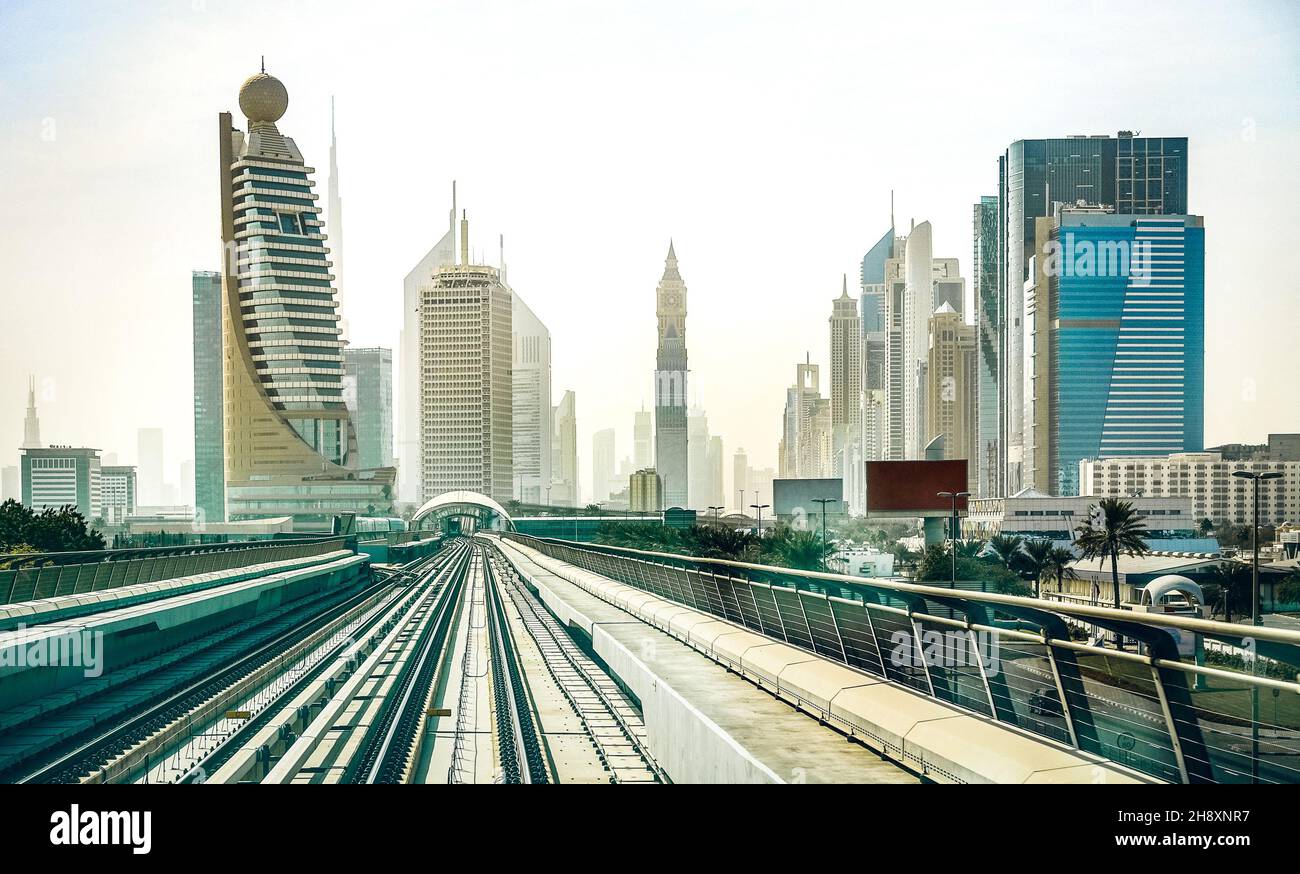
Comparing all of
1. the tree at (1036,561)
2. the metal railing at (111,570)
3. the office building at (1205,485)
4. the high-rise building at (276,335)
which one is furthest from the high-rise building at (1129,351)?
the metal railing at (111,570)

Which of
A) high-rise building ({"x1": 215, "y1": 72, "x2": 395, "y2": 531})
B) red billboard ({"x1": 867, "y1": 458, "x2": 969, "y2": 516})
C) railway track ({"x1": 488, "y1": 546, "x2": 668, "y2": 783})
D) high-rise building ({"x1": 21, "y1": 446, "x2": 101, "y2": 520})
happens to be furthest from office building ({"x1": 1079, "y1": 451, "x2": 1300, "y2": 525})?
high-rise building ({"x1": 21, "y1": 446, "x2": 101, "y2": 520})

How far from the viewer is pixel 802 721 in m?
8.01

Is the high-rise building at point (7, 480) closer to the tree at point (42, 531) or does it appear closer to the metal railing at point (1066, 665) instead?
the tree at point (42, 531)

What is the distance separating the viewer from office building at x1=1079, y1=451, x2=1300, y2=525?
479ft

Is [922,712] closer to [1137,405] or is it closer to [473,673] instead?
[473,673]

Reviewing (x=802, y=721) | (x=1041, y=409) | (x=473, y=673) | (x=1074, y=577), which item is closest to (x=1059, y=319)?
(x=1041, y=409)

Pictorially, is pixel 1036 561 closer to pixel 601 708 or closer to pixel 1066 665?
pixel 601 708

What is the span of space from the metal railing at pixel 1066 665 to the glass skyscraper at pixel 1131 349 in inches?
7671

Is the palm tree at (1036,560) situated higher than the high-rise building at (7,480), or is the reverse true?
the high-rise building at (7,480)

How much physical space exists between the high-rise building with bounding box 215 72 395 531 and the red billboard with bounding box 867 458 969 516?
99839 millimetres

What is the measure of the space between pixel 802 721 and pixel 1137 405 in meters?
201

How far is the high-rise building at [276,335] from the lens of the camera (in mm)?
160375

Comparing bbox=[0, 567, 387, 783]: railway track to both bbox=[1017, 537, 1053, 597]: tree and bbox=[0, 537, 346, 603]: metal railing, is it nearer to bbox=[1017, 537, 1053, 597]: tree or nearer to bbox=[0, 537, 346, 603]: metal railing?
bbox=[0, 537, 346, 603]: metal railing

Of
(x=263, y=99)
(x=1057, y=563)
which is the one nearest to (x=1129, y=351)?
(x=263, y=99)
